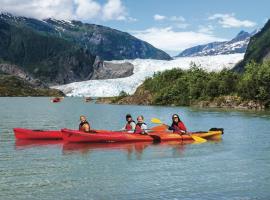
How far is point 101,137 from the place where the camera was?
32625mm

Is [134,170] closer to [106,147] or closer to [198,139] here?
[106,147]

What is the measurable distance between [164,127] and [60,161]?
13639mm

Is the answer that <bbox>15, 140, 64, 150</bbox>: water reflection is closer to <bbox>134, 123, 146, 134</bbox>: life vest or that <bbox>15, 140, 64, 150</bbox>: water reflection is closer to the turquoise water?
the turquoise water

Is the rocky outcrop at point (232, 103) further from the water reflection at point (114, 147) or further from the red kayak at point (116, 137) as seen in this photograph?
the water reflection at point (114, 147)

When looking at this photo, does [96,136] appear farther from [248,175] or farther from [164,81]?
[164,81]

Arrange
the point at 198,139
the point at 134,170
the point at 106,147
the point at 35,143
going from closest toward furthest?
the point at 134,170 → the point at 106,147 → the point at 35,143 → the point at 198,139

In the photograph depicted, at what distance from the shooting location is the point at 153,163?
25.1 metres

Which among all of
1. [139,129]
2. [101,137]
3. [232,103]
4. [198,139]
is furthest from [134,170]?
[232,103]

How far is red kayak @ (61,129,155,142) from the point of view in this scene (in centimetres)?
3247

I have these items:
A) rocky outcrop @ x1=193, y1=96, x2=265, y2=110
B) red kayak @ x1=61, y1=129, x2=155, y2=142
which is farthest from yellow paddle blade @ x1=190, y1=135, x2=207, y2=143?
rocky outcrop @ x1=193, y1=96, x2=265, y2=110

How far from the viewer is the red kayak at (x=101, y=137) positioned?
1278 inches

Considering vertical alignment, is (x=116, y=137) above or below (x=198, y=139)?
above

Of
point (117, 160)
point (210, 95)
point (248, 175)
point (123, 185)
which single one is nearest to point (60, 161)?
point (117, 160)

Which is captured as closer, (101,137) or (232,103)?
(101,137)
